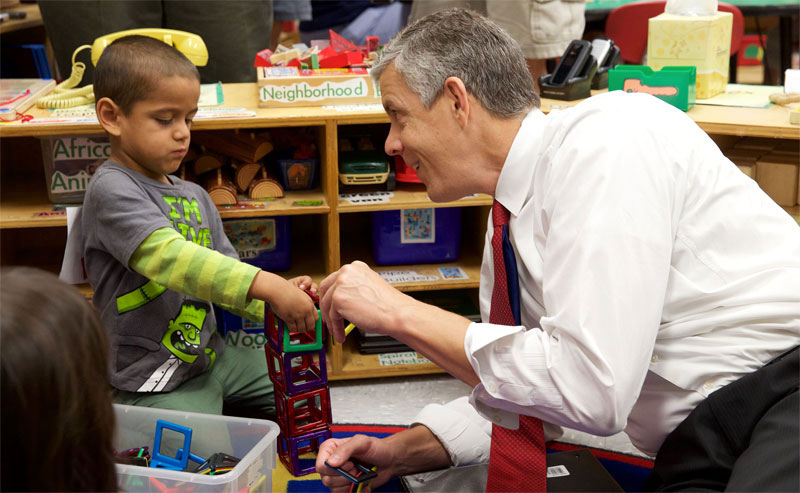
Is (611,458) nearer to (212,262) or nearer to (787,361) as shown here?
(787,361)

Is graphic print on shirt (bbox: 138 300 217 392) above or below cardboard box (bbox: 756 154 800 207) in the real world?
below

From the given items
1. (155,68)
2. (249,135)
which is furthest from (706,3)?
(155,68)

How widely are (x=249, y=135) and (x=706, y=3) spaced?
139cm

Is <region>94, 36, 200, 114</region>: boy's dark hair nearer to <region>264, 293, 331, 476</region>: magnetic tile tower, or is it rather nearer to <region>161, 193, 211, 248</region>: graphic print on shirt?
<region>161, 193, 211, 248</region>: graphic print on shirt

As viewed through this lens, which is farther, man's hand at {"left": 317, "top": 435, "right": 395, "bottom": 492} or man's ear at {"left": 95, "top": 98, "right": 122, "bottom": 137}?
man's ear at {"left": 95, "top": 98, "right": 122, "bottom": 137}

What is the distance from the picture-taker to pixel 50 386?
30.0 inches

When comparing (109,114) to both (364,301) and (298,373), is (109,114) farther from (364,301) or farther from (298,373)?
(364,301)

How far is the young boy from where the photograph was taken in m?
1.75

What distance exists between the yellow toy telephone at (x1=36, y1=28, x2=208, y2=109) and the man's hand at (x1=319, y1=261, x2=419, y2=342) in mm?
1145

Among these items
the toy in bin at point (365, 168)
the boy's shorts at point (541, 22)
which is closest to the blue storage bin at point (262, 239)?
the toy in bin at point (365, 168)

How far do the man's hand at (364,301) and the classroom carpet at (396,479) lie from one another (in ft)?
2.05

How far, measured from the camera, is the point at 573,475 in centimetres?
182

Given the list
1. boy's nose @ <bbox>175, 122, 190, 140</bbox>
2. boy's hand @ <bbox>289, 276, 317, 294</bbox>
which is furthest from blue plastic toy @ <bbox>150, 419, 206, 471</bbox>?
boy's nose @ <bbox>175, 122, 190, 140</bbox>

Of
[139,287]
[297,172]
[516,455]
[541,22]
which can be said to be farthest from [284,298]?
[541,22]
